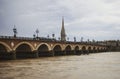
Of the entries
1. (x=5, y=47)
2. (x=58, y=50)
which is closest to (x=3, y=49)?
(x=5, y=47)

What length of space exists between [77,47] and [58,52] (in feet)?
70.8

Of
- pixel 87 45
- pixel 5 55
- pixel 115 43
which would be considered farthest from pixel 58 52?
pixel 115 43

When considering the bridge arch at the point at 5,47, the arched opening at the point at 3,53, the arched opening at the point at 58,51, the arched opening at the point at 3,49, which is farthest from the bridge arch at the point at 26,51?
the arched opening at the point at 58,51

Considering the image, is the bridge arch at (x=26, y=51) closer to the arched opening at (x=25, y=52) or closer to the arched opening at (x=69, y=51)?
the arched opening at (x=25, y=52)

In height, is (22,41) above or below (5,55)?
above

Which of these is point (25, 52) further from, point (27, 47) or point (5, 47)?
point (5, 47)

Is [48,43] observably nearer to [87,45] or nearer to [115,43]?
[87,45]

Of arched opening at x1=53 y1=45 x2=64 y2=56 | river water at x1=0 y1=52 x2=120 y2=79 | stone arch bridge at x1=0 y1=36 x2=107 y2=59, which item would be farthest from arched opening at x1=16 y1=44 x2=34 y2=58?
river water at x1=0 y1=52 x2=120 y2=79

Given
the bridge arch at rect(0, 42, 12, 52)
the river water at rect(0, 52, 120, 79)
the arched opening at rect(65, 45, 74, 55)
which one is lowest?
the river water at rect(0, 52, 120, 79)

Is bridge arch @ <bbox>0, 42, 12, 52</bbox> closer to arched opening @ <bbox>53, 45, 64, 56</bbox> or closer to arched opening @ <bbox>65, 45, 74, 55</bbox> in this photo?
arched opening @ <bbox>53, 45, 64, 56</bbox>

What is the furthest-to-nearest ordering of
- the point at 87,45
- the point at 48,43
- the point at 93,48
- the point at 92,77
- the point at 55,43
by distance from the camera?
the point at 93,48, the point at 87,45, the point at 55,43, the point at 48,43, the point at 92,77

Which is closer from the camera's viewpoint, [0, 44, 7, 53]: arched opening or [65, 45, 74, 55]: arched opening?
[0, 44, 7, 53]: arched opening

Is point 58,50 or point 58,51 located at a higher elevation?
point 58,50

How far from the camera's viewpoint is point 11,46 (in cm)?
4838
